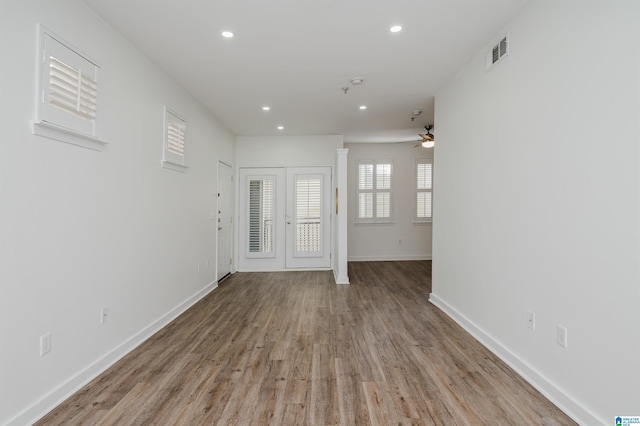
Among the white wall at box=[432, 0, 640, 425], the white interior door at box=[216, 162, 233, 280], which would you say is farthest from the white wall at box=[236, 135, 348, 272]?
the white wall at box=[432, 0, 640, 425]

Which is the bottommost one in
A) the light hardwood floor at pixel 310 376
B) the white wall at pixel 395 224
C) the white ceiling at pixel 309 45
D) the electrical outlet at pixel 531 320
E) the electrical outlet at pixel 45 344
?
the light hardwood floor at pixel 310 376

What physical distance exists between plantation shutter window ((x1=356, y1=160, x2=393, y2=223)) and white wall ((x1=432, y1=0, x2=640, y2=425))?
450 cm

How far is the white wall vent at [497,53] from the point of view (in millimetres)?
2654

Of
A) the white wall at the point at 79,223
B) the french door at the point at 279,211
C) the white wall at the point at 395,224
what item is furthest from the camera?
the white wall at the point at 395,224

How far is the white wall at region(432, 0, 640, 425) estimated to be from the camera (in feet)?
5.38

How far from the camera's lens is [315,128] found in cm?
589

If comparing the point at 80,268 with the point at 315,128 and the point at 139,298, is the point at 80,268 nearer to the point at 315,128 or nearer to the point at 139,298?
the point at 139,298

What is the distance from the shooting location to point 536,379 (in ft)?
7.36

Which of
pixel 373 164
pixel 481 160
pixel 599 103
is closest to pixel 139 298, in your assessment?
pixel 481 160

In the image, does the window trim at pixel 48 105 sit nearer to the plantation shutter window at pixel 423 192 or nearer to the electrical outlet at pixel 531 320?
Answer: the electrical outlet at pixel 531 320

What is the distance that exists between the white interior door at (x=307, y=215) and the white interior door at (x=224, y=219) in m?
1.10

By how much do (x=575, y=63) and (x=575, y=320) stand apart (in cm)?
153

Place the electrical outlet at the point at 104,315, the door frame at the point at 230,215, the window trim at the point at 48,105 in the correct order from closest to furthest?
the window trim at the point at 48,105 → the electrical outlet at the point at 104,315 → the door frame at the point at 230,215

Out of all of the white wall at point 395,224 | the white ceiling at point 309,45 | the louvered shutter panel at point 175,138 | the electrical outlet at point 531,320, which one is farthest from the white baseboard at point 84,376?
the white wall at point 395,224
